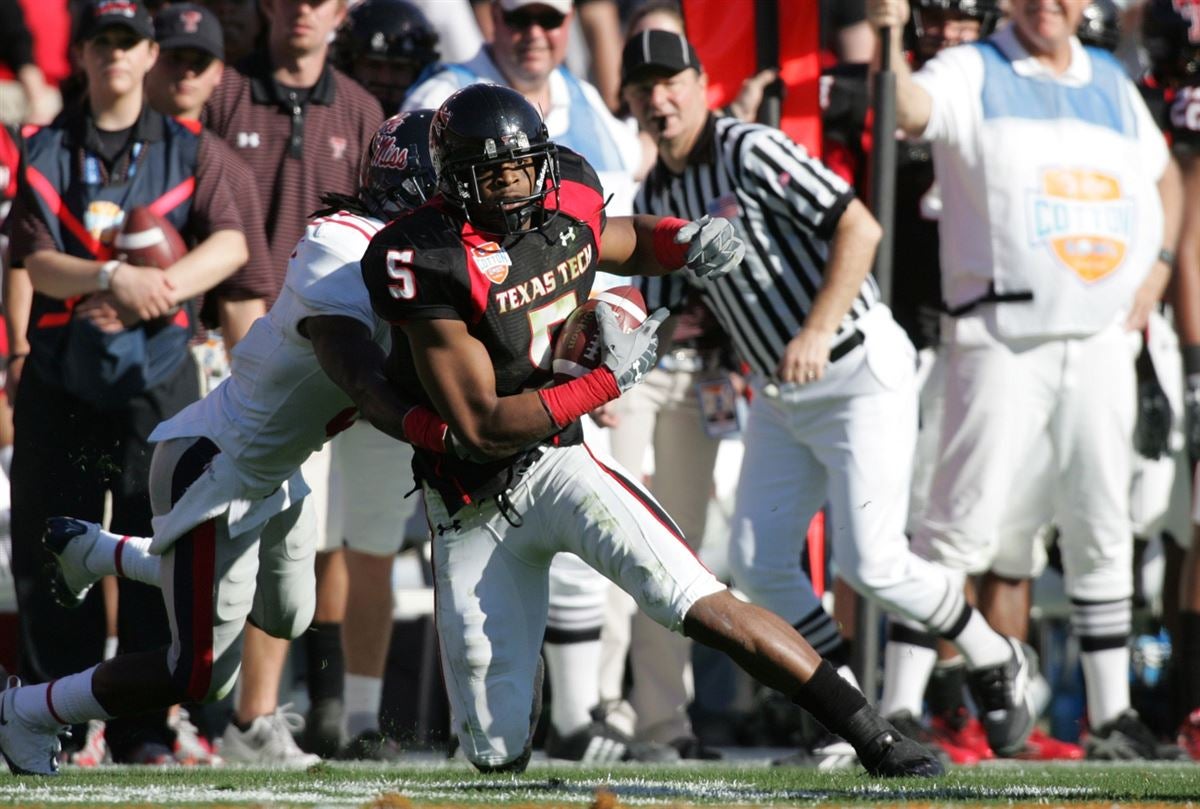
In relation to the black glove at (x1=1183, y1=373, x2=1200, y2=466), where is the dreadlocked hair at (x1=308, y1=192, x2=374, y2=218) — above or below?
above

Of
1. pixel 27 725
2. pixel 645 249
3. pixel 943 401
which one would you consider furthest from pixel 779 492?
pixel 27 725

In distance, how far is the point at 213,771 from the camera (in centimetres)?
510

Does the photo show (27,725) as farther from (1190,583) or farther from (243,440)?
(1190,583)

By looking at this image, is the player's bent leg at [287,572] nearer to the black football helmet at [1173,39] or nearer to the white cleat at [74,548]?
the white cleat at [74,548]

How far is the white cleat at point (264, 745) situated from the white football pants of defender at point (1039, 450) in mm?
2099

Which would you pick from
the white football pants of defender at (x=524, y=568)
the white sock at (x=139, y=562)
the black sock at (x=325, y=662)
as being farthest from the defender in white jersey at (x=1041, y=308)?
the white sock at (x=139, y=562)

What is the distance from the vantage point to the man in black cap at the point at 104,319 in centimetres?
545

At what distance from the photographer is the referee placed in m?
5.60

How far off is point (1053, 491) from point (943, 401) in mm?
470

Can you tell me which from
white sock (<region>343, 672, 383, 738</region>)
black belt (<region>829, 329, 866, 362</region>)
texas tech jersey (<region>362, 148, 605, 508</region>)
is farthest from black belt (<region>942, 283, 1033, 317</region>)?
white sock (<region>343, 672, 383, 738</region>)

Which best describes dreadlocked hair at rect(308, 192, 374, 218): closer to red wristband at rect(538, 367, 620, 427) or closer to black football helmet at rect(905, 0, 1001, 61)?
red wristband at rect(538, 367, 620, 427)

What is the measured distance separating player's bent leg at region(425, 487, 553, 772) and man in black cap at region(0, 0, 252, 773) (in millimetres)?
1369

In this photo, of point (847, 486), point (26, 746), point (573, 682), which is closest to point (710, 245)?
point (847, 486)

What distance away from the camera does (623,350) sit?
13.5 feet
